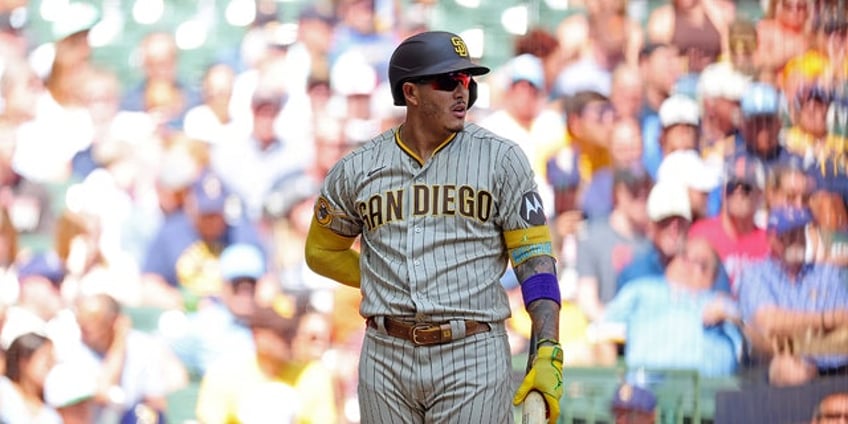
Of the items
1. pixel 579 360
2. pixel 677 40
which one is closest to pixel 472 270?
pixel 579 360

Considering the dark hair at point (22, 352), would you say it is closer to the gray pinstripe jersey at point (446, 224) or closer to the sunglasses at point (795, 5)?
the gray pinstripe jersey at point (446, 224)

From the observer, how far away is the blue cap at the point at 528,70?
22.0ft

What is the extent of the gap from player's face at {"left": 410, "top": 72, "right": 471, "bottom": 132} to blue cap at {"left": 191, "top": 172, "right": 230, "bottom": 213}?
2.89 m

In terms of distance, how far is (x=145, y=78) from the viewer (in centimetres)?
677

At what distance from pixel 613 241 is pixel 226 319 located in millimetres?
1811

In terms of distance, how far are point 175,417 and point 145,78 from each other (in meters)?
1.58

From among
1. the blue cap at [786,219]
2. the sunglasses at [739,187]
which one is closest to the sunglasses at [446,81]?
the sunglasses at [739,187]

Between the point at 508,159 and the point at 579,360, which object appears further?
the point at 579,360

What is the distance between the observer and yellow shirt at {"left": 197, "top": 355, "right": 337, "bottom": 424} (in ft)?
21.7

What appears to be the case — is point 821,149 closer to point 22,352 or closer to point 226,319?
point 226,319

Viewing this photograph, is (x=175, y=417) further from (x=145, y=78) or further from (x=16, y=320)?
(x=145, y=78)

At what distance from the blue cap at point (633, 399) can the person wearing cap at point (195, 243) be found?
176 centimetres

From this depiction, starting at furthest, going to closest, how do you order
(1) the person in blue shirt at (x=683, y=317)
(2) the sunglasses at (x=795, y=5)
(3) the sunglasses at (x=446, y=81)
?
(2) the sunglasses at (x=795, y=5) → (1) the person in blue shirt at (x=683, y=317) → (3) the sunglasses at (x=446, y=81)

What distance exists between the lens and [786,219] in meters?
6.74
